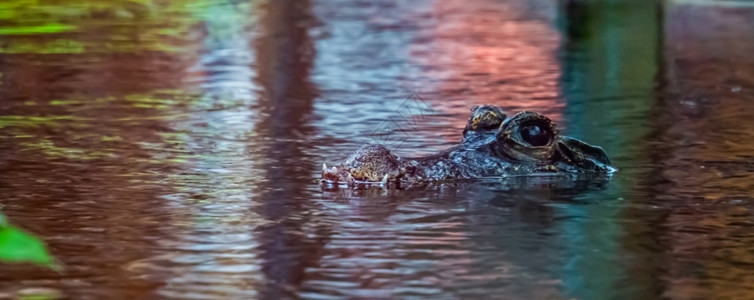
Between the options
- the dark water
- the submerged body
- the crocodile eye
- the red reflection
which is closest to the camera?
the dark water

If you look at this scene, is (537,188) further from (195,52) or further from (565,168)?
(195,52)

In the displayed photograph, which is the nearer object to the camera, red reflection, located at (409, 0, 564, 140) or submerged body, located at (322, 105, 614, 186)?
submerged body, located at (322, 105, 614, 186)

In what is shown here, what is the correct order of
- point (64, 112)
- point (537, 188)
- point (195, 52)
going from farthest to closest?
point (195, 52)
point (64, 112)
point (537, 188)

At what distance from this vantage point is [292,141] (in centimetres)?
830

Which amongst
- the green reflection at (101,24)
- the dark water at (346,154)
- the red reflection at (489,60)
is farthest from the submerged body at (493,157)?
the green reflection at (101,24)

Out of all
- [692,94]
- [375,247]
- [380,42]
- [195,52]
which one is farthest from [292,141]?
[380,42]

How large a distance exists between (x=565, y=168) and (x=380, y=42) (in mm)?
8408

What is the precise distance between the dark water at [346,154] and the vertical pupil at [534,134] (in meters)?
0.28

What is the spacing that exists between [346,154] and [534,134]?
1208mm

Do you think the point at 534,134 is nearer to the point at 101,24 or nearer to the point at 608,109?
the point at 608,109

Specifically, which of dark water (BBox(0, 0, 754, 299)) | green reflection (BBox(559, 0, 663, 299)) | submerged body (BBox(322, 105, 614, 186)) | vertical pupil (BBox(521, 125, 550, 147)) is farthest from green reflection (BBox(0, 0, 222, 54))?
vertical pupil (BBox(521, 125, 550, 147))

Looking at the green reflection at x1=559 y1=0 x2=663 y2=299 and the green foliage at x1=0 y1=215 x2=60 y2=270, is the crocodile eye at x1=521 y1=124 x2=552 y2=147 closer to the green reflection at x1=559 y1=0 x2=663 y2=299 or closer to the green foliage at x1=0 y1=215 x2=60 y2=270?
the green reflection at x1=559 y1=0 x2=663 y2=299

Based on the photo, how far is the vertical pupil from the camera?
707 cm

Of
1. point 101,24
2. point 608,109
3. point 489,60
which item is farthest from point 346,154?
Answer: point 101,24
